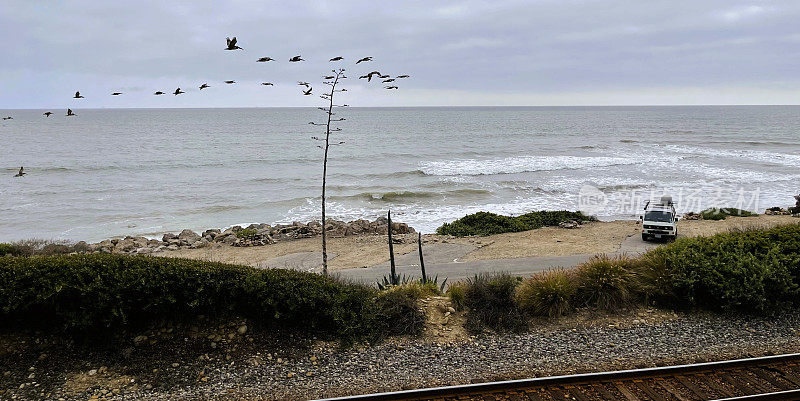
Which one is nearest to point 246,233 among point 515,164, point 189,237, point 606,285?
point 189,237

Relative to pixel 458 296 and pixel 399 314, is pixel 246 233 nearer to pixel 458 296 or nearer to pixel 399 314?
pixel 458 296

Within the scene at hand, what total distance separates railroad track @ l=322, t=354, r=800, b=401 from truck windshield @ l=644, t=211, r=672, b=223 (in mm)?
14457

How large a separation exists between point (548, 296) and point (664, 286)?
2.35 m

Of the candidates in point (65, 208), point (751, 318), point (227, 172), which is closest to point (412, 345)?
point (751, 318)

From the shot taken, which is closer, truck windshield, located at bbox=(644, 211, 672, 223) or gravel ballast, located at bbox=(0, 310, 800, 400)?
gravel ballast, located at bbox=(0, 310, 800, 400)

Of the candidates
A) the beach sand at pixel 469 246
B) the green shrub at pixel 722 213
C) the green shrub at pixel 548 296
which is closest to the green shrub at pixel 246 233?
the beach sand at pixel 469 246

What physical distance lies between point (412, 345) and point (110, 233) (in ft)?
79.4

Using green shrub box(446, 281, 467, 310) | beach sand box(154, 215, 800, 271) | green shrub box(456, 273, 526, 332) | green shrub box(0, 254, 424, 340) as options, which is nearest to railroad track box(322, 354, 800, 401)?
green shrub box(456, 273, 526, 332)

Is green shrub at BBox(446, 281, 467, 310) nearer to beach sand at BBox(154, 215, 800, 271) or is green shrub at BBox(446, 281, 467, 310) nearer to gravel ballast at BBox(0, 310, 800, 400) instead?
gravel ballast at BBox(0, 310, 800, 400)

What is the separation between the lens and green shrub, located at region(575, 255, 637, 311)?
32.1 feet

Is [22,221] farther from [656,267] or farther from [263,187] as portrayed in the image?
[656,267]

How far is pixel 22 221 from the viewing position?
95.2 ft

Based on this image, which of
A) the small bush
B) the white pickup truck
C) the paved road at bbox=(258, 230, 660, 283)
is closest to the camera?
the small bush

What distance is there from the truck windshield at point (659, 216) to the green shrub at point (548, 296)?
13.0m
